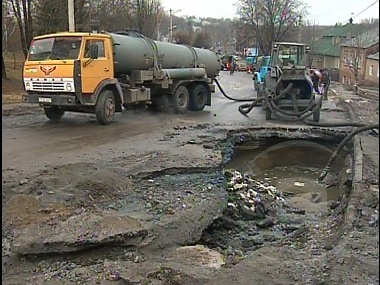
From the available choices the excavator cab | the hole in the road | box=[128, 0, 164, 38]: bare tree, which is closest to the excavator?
the excavator cab

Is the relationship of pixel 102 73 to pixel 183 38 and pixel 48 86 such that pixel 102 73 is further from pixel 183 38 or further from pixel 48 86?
→ pixel 183 38

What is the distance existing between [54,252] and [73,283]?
0.61 metres

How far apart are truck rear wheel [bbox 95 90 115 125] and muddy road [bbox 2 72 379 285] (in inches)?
22.2

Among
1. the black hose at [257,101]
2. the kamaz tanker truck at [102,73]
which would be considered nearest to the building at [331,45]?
the black hose at [257,101]

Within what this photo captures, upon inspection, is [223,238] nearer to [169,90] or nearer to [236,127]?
[236,127]

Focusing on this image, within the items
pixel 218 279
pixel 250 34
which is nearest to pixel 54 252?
pixel 218 279

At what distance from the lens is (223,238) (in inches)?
203

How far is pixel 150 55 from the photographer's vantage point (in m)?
12.6

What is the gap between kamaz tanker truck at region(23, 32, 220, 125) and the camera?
10484 mm

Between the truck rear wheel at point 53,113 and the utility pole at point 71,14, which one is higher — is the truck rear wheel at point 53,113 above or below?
below

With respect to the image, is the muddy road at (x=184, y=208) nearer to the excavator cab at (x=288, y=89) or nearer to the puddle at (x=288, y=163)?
the puddle at (x=288, y=163)

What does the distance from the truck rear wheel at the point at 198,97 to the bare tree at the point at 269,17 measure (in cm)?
552

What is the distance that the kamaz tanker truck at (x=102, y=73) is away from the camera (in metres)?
10.5

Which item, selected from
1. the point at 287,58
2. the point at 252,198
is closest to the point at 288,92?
the point at 287,58
